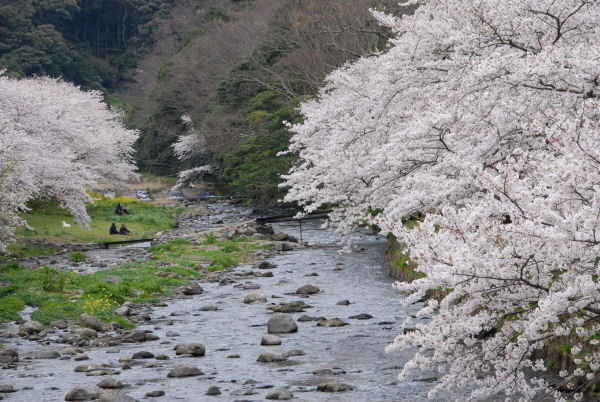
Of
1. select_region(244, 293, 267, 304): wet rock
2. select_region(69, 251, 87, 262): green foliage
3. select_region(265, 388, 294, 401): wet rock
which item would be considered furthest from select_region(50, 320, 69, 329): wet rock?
select_region(69, 251, 87, 262): green foliage

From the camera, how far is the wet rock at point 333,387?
10305mm

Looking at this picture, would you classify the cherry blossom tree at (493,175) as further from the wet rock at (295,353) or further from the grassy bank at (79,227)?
the grassy bank at (79,227)

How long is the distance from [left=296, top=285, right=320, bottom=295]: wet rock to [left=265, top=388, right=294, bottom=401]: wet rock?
28.7ft

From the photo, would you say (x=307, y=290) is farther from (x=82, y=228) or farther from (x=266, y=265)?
(x=82, y=228)

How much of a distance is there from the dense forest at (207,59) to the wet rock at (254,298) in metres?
12.7

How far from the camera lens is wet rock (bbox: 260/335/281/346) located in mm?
13492

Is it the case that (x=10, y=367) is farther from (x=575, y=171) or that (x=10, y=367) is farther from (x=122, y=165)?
(x=122, y=165)

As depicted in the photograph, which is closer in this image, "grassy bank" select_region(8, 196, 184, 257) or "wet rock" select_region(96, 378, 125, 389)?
"wet rock" select_region(96, 378, 125, 389)

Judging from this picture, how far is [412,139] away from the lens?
12.2 m


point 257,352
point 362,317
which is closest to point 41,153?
point 362,317

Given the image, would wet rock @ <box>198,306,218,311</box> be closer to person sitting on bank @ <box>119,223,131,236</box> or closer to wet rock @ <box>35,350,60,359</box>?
wet rock @ <box>35,350,60,359</box>

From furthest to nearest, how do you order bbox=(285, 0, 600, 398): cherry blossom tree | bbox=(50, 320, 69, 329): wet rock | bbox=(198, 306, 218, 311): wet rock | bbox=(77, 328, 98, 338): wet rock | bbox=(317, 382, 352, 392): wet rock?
1. bbox=(198, 306, 218, 311): wet rock
2. bbox=(50, 320, 69, 329): wet rock
3. bbox=(77, 328, 98, 338): wet rock
4. bbox=(317, 382, 352, 392): wet rock
5. bbox=(285, 0, 600, 398): cherry blossom tree

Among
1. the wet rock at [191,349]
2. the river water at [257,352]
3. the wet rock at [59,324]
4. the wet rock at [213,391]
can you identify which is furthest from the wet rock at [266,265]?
the wet rock at [213,391]

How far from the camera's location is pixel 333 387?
33.9 ft
